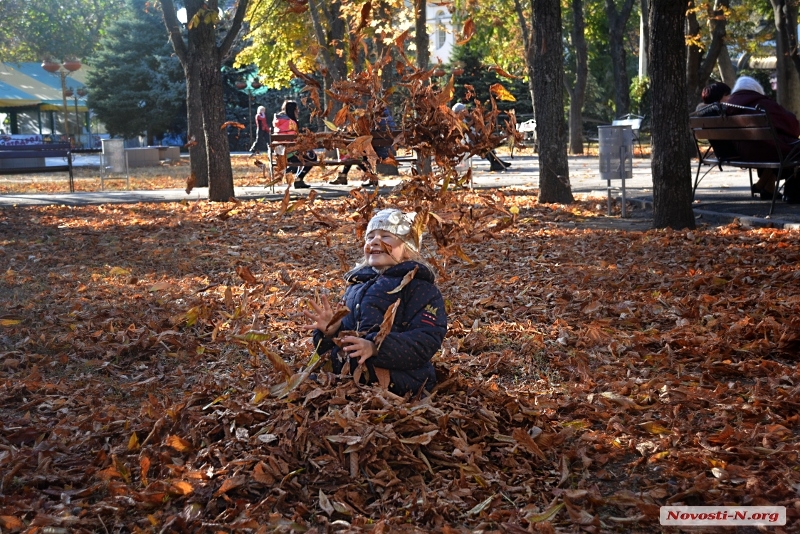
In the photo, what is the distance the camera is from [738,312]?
21.6 feet

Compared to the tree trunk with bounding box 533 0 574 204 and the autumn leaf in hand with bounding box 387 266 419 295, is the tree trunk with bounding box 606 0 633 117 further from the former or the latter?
the autumn leaf in hand with bounding box 387 266 419 295

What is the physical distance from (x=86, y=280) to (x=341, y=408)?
5726 mm

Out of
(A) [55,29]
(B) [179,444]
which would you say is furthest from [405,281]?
(A) [55,29]

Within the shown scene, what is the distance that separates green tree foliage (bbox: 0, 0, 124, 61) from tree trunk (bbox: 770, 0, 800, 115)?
52411 mm

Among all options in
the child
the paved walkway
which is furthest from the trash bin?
the child

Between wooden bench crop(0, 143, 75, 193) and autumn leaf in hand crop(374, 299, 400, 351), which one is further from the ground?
wooden bench crop(0, 143, 75, 193)

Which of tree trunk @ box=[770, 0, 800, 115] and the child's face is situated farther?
tree trunk @ box=[770, 0, 800, 115]

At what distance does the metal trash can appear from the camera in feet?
40.3

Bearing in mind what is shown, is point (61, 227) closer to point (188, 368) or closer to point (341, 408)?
point (188, 368)

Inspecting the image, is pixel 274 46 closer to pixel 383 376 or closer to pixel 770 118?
pixel 770 118

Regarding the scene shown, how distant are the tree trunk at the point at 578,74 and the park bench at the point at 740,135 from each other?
19446 mm

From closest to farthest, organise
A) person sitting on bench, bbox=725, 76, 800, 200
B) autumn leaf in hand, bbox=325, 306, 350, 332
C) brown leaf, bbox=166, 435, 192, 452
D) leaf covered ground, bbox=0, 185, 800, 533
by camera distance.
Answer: leaf covered ground, bbox=0, 185, 800, 533 < brown leaf, bbox=166, 435, 192, 452 < autumn leaf in hand, bbox=325, 306, 350, 332 < person sitting on bench, bbox=725, 76, 800, 200

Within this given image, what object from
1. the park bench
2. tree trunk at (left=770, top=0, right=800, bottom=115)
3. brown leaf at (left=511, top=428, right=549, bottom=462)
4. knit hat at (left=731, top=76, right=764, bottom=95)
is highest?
tree trunk at (left=770, top=0, right=800, bottom=115)

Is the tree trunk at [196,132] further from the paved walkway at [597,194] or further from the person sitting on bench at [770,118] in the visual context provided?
the person sitting on bench at [770,118]
